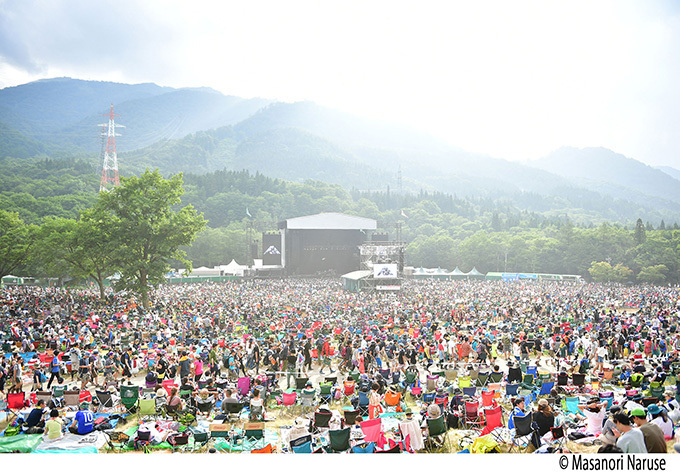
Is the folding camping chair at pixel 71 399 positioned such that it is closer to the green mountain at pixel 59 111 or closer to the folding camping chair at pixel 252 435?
the folding camping chair at pixel 252 435

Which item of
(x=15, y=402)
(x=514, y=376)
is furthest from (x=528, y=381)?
(x=15, y=402)

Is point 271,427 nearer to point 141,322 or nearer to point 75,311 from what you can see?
point 141,322

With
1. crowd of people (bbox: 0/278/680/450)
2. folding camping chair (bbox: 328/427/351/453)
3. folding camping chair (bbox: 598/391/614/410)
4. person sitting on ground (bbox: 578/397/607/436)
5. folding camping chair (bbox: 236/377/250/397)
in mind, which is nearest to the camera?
folding camping chair (bbox: 328/427/351/453)

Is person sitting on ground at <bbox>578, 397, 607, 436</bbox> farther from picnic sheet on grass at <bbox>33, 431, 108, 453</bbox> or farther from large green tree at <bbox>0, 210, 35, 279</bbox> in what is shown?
large green tree at <bbox>0, 210, 35, 279</bbox>

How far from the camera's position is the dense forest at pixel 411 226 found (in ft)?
106

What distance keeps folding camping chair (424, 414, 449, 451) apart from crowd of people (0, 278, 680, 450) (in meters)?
1.25

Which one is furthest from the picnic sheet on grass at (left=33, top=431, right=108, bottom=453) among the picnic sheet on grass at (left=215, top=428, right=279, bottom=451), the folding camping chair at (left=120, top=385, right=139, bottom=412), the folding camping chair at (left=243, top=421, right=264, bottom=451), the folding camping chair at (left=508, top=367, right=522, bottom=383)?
the folding camping chair at (left=508, top=367, right=522, bottom=383)

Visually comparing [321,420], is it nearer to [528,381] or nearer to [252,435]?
[252,435]

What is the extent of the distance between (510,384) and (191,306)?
18437 millimetres

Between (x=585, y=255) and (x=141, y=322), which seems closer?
(x=141, y=322)

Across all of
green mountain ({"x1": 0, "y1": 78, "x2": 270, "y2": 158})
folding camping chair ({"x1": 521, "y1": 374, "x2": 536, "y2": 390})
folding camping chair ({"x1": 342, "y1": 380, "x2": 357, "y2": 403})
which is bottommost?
folding camping chair ({"x1": 342, "y1": 380, "x2": 357, "y2": 403})

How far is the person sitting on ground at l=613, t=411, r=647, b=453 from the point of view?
519cm
